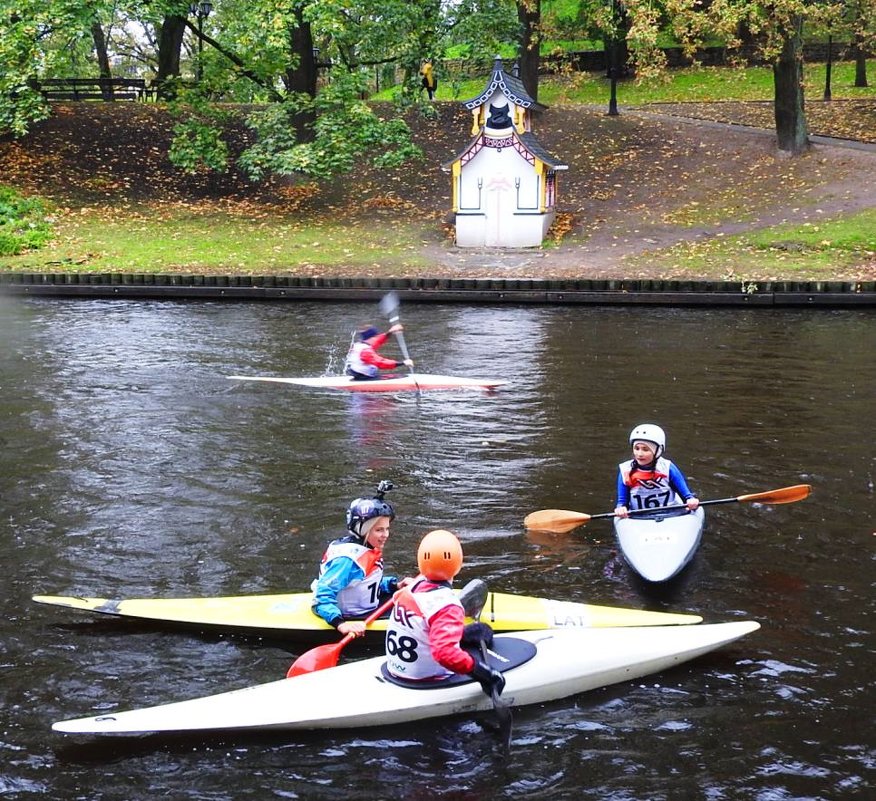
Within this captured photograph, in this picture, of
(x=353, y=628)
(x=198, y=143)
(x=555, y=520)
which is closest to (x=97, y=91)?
(x=198, y=143)

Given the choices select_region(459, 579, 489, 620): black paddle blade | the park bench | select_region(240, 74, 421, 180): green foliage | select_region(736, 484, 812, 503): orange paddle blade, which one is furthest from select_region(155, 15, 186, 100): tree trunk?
select_region(459, 579, 489, 620): black paddle blade

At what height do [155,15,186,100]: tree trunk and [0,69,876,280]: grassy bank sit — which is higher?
[155,15,186,100]: tree trunk

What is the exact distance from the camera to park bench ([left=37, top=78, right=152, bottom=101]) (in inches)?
1420

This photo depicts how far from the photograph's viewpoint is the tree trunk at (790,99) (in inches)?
1107

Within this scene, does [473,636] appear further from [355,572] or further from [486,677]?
[355,572]

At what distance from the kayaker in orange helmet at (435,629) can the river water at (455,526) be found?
1.19 ft

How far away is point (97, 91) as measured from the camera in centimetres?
3716

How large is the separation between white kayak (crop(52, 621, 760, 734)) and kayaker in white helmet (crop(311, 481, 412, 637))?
0.52 metres

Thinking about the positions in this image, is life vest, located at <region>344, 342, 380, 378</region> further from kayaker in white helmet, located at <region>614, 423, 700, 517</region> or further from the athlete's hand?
the athlete's hand

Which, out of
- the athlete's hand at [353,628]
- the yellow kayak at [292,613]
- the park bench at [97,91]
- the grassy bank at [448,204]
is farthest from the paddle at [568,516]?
the park bench at [97,91]

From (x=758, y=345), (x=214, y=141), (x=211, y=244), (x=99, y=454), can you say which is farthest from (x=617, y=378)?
(x=214, y=141)

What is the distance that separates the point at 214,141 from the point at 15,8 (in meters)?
5.74

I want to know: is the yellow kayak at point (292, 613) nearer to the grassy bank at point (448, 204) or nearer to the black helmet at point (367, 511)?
the black helmet at point (367, 511)

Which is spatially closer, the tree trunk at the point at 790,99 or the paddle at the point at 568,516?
the paddle at the point at 568,516
